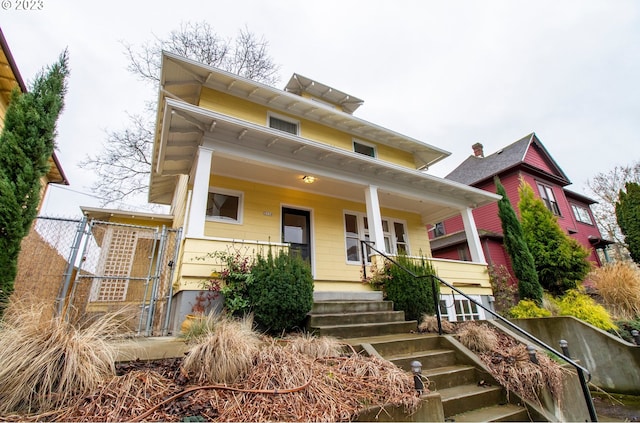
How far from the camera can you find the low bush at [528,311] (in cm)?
745

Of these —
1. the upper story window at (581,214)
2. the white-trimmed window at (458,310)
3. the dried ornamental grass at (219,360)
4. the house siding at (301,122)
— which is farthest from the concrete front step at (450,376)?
the upper story window at (581,214)

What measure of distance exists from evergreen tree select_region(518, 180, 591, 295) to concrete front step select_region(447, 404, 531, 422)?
820 cm

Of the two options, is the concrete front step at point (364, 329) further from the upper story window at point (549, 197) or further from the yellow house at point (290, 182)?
the upper story window at point (549, 197)

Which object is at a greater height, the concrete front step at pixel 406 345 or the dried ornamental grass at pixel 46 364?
the dried ornamental grass at pixel 46 364

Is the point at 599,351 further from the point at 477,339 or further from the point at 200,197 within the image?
the point at 200,197

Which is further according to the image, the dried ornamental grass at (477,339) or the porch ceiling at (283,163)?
the porch ceiling at (283,163)

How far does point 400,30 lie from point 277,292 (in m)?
9.71

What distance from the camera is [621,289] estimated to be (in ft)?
23.0

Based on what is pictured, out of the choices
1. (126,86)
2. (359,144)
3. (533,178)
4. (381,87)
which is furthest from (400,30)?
(126,86)

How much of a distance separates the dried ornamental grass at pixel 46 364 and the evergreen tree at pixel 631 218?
18503mm

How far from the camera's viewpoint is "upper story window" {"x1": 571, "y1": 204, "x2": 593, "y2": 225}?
16.7 m

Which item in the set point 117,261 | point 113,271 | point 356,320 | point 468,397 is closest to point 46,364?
point 356,320

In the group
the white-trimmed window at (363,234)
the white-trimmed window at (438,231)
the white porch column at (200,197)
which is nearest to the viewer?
the white porch column at (200,197)

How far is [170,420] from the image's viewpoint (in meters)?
1.80
